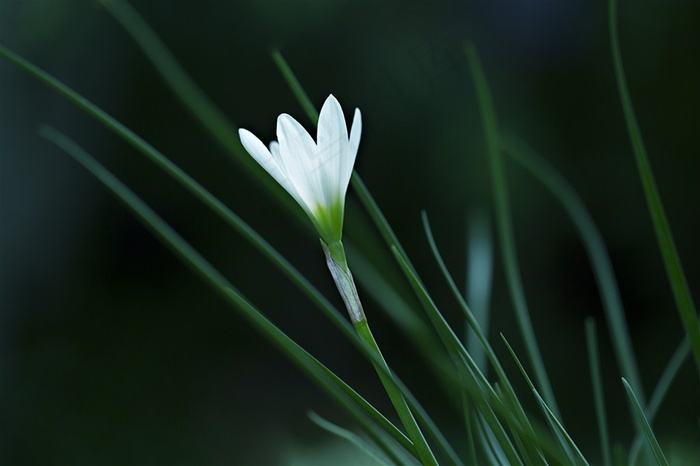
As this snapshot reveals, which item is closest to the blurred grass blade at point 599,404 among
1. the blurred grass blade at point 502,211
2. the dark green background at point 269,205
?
the blurred grass blade at point 502,211

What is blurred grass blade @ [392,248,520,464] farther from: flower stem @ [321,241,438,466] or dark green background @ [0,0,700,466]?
dark green background @ [0,0,700,466]

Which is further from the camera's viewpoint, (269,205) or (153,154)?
(269,205)

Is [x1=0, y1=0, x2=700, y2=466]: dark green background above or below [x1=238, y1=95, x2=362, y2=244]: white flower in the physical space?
above

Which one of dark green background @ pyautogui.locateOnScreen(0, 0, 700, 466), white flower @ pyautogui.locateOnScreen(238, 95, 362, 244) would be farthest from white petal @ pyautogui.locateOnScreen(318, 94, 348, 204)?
dark green background @ pyautogui.locateOnScreen(0, 0, 700, 466)

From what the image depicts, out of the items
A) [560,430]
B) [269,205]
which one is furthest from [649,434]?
[269,205]

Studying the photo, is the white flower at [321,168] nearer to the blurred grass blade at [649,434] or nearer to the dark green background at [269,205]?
the blurred grass blade at [649,434]

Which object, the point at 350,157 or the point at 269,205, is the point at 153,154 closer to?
the point at 350,157

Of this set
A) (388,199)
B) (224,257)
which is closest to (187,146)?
(224,257)

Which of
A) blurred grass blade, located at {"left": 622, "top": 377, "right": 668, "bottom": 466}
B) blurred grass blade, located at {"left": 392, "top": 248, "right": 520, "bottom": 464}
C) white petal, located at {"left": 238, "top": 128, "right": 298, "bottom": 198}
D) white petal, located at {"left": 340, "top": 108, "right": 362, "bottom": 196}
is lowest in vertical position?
blurred grass blade, located at {"left": 622, "top": 377, "right": 668, "bottom": 466}

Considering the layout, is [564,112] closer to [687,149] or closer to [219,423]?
[687,149]
